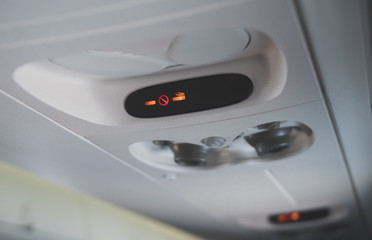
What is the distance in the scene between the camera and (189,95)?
3.09 feet

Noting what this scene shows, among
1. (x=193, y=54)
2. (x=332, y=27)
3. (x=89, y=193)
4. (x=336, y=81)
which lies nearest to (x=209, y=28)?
(x=193, y=54)

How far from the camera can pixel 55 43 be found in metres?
0.75

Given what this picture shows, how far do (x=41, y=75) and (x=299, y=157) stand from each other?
0.81m

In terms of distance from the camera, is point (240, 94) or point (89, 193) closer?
point (240, 94)

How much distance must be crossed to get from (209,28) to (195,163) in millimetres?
633

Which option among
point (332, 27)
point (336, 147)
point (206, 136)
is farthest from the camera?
point (336, 147)

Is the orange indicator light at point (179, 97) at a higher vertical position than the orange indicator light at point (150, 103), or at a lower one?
higher

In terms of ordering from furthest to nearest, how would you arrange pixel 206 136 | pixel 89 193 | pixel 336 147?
pixel 89 193
pixel 336 147
pixel 206 136

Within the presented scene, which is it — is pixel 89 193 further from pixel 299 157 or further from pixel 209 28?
pixel 209 28

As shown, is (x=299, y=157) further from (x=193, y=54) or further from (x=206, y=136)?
(x=193, y=54)

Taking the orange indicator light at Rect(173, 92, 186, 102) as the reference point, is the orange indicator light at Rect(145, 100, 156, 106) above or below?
below

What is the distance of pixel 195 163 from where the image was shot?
1295 millimetres

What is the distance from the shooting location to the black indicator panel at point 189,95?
0.92 metres

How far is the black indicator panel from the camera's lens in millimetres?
924
